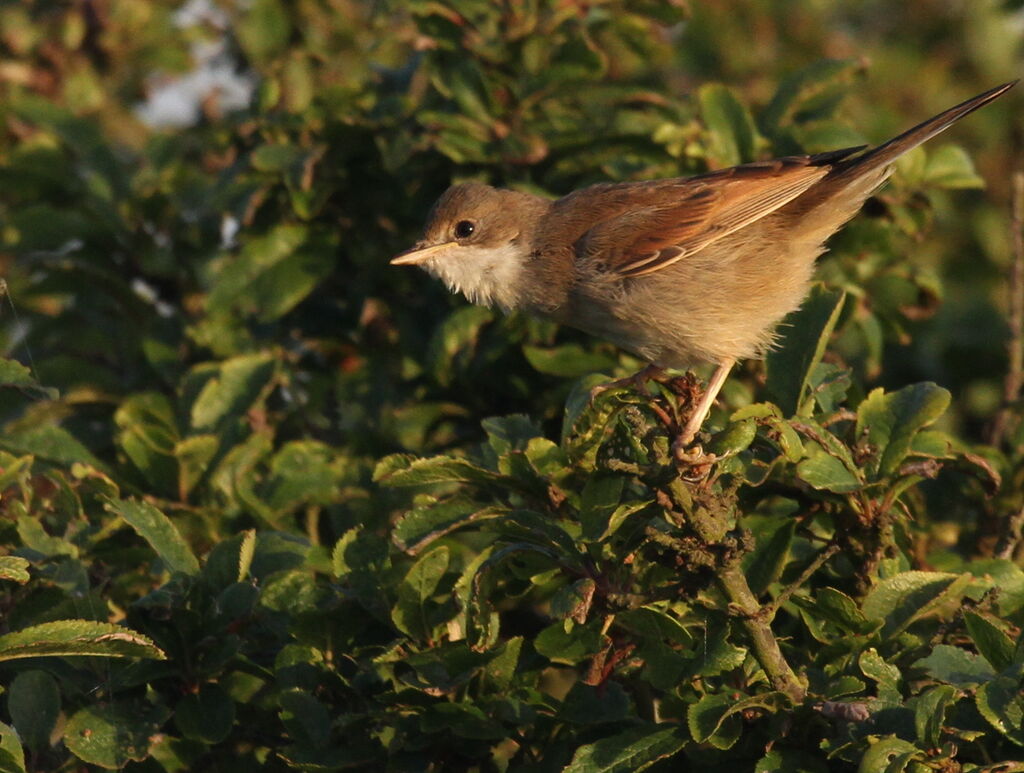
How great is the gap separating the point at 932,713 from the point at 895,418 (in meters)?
0.84

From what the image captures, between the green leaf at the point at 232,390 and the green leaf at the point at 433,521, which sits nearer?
the green leaf at the point at 433,521

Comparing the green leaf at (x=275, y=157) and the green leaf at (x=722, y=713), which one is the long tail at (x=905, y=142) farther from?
the green leaf at (x=722, y=713)

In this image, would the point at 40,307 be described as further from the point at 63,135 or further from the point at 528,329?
the point at 528,329

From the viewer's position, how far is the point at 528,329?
4523mm

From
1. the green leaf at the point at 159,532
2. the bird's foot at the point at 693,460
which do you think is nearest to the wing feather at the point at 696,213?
the bird's foot at the point at 693,460

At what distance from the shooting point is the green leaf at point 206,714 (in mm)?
3064

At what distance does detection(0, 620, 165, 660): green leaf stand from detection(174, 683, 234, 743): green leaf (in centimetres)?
34

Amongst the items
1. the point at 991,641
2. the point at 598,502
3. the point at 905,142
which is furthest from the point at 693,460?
the point at 905,142

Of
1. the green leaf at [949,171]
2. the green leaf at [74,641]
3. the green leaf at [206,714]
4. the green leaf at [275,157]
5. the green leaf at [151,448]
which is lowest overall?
the green leaf at [206,714]

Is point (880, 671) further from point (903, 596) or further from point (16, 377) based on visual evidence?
point (16, 377)

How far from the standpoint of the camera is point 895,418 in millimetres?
3154

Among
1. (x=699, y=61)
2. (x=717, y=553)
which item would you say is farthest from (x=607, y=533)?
(x=699, y=61)

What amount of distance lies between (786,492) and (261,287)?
7.63 ft

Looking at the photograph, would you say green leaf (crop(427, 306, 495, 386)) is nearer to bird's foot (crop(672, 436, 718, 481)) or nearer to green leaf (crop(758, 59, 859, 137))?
green leaf (crop(758, 59, 859, 137))
